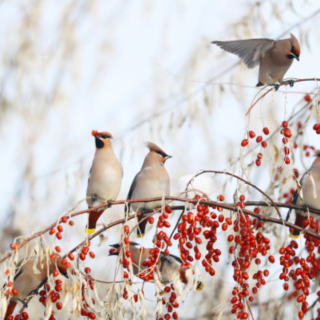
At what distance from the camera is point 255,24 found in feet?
12.8

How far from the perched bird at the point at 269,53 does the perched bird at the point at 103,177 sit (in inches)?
34.7

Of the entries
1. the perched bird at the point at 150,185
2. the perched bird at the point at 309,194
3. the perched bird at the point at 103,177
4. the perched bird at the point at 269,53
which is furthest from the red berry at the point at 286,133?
the perched bird at the point at 103,177

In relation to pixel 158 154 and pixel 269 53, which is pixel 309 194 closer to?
pixel 269 53

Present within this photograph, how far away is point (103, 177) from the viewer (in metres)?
3.05

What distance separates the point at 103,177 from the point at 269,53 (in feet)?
3.80

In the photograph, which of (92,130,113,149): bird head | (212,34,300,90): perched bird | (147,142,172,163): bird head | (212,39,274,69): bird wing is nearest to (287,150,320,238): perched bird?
(212,34,300,90): perched bird


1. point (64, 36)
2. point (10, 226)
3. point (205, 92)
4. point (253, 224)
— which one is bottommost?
point (10, 226)

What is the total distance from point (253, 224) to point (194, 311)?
1670 mm

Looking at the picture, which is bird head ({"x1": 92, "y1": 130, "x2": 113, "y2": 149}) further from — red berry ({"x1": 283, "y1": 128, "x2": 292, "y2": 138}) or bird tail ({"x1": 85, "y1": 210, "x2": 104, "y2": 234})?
red berry ({"x1": 283, "y1": 128, "x2": 292, "y2": 138})

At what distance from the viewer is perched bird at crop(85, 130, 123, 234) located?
3.05 metres

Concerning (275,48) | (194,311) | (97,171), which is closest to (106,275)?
(194,311)

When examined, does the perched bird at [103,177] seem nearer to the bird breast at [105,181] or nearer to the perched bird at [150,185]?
the bird breast at [105,181]

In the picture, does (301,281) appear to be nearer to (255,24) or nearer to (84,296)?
(84,296)

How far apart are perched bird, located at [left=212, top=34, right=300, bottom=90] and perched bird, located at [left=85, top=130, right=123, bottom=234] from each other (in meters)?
0.88
